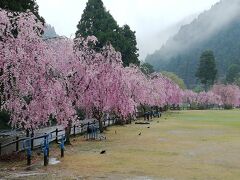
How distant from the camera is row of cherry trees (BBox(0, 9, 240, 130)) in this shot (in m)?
17.3

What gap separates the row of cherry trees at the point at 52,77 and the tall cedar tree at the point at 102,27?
16.6 meters

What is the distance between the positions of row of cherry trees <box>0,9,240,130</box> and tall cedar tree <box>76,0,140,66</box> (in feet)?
54.6

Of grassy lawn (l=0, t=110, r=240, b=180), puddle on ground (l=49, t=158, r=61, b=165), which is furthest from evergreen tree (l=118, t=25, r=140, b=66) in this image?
puddle on ground (l=49, t=158, r=61, b=165)

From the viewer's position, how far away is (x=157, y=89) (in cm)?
8000

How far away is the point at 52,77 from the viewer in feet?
69.5

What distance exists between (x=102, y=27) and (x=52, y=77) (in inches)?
2018

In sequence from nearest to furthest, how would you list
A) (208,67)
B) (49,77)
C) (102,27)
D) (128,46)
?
1. (49,77)
2. (102,27)
3. (128,46)
4. (208,67)

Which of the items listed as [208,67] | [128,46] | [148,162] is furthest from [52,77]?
[208,67]

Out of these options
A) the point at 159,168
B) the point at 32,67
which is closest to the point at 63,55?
the point at 32,67

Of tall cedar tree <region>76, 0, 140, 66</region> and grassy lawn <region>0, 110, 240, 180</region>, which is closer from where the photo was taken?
grassy lawn <region>0, 110, 240, 180</region>

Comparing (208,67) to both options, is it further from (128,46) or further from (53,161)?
(53,161)

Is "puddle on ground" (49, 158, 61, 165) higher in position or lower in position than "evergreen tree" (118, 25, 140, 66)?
lower

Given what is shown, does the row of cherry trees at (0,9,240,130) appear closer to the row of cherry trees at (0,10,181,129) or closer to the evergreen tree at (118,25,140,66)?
the row of cherry trees at (0,10,181,129)

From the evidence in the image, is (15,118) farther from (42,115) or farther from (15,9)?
(15,9)
